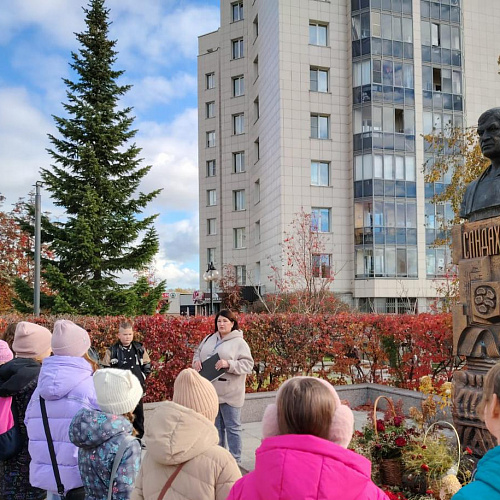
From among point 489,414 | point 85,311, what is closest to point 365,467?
point 489,414

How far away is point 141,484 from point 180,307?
46.2 metres

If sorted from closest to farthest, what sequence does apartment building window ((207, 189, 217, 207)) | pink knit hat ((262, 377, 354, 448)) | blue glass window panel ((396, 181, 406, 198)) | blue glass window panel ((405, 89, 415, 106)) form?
pink knit hat ((262, 377, 354, 448)), blue glass window panel ((396, 181, 406, 198)), blue glass window panel ((405, 89, 415, 106)), apartment building window ((207, 189, 217, 207))

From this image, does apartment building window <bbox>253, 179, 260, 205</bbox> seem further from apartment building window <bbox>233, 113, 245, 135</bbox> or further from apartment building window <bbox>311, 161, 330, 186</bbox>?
apartment building window <bbox>311, 161, 330, 186</bbox>

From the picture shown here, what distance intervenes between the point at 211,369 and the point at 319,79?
3015cm

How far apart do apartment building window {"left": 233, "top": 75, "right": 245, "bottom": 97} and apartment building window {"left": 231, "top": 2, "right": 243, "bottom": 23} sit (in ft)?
15.7

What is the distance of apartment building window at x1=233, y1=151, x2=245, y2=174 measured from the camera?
41175 mm

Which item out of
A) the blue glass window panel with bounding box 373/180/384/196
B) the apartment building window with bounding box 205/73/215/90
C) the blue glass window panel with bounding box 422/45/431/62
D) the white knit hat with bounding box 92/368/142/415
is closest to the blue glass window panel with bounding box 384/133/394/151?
the blue glass window panel with bounding box 373/180/384/196

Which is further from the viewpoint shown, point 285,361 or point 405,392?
point 285,361

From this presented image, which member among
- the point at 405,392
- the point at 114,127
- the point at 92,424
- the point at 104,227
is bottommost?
the point at 405,392

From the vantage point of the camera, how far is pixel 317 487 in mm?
1901

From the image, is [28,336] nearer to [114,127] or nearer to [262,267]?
[114,127]

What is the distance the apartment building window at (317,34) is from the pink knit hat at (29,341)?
32.3 meters

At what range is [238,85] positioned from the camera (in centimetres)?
4156

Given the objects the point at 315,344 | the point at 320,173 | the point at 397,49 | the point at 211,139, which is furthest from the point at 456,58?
the point at 315,344
